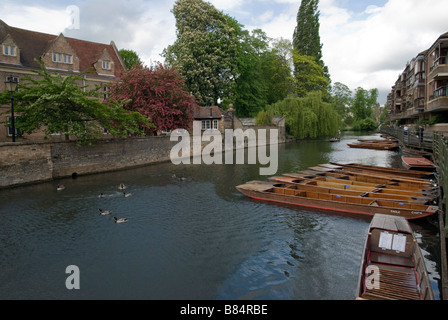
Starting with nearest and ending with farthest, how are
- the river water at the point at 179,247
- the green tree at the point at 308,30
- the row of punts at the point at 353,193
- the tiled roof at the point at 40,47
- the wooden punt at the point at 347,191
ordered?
the river water at the point at 179,247
the row of punts at the point at 353,193
the wooden punt at the point at 347,191
the tiled roof at the point at 40,47
the green tree at the point at 308,30

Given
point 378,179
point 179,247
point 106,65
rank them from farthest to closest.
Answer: point 106,65 → point 378,179 → point 179,247

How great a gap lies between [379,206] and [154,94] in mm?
19675

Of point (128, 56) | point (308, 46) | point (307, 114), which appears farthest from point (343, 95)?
point (128, 56)

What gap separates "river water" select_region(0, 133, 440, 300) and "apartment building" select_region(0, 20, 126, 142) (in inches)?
555

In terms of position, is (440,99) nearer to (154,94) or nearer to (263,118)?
(263,118)

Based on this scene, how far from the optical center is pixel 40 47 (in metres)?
31.9

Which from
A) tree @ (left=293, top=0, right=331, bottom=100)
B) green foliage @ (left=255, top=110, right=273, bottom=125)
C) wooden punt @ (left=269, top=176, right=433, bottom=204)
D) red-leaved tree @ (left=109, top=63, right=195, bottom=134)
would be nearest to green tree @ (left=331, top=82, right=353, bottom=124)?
tree @ (left=293, top=0, right=331, bottom=100)

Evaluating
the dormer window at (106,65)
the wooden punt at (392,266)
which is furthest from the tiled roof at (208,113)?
the wooden punt at (392,266)

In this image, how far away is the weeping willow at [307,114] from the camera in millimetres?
47031

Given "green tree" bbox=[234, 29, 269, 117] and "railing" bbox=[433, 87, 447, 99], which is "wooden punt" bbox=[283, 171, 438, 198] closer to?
"railing" bbox=[433, 87, 447, 99]

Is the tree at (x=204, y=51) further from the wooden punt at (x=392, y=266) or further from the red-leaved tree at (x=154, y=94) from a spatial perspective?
the wooden punt at (x=392, y=266)

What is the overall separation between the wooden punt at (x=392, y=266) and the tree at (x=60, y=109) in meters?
16.4

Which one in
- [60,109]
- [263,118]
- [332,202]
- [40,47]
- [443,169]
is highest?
[40,47]

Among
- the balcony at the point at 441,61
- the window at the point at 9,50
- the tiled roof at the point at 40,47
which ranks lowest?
the balcony at the point at 441,61
